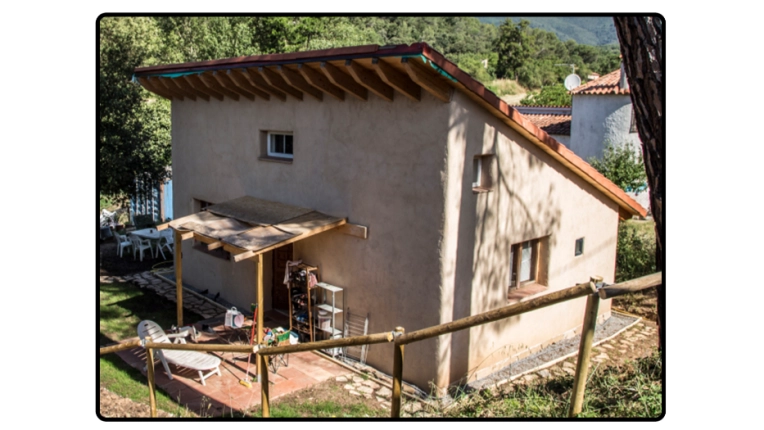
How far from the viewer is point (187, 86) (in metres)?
12.7

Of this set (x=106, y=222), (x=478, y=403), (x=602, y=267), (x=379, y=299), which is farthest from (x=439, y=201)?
(x=106, y=222)

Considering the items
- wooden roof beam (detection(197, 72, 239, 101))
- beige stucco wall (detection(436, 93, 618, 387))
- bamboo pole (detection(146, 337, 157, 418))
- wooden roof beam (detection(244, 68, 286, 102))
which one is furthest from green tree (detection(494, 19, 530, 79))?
bamboo pole (detection(146, 337, 157, 418))

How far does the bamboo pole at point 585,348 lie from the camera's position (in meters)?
4.10

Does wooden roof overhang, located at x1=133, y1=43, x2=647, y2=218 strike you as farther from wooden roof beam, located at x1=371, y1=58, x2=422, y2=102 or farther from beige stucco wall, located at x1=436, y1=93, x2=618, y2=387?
beige stucco wall, located at x1=436, y1=93, x2=618, y2=387

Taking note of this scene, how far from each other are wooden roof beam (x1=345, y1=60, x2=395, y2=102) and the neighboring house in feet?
0.07

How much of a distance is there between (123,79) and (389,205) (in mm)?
10356

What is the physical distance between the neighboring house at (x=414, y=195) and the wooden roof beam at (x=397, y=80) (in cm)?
2

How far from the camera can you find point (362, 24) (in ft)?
115

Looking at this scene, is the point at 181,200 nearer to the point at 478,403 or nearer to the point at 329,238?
the point at 329,238

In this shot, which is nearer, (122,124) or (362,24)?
(122,124)

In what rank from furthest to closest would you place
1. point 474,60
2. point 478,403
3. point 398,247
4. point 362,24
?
point 474,60
point 362,24
point 398,247
point 478,403

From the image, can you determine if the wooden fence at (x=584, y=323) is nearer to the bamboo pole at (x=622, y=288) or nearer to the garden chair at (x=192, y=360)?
the bamboo pole at (x=622, y=288)

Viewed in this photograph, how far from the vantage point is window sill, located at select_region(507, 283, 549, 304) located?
32.7ft

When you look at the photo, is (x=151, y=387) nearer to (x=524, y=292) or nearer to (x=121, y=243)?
(x=524, y=292)
